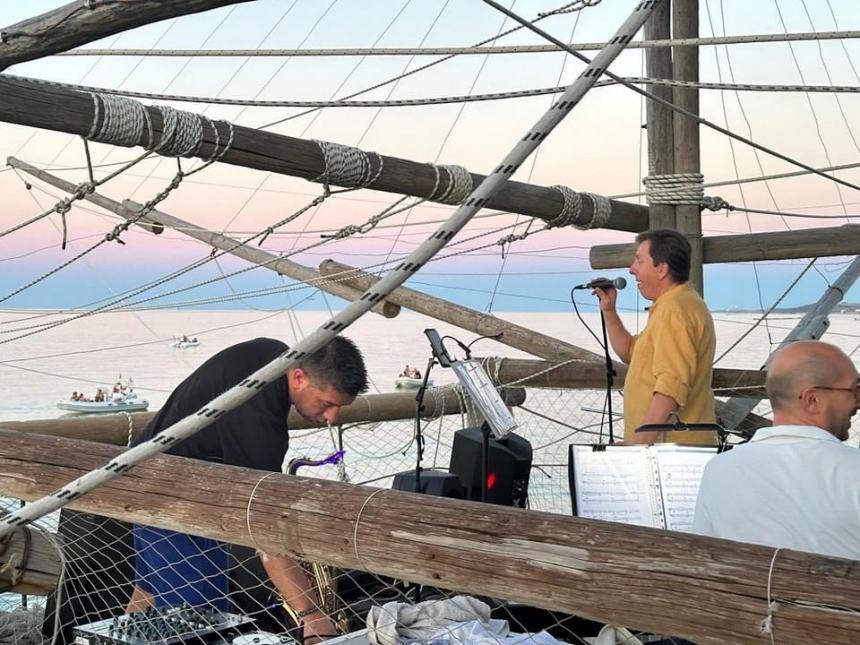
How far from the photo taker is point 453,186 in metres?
3.97

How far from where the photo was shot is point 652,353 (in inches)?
144

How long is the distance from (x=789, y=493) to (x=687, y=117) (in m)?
3.00

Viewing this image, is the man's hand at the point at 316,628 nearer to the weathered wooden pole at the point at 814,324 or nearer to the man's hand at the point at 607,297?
the man's hand at the point at 607,297

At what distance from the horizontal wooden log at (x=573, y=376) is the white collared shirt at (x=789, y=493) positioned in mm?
2693

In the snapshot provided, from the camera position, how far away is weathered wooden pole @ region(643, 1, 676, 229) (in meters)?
4.80

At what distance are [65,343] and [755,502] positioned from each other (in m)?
43.8

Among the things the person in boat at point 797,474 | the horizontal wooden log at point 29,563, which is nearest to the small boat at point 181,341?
the horizontal wooden log at point 29,563

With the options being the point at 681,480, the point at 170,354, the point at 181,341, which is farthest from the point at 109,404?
the point at 170,354

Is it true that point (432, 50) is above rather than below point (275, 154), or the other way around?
above

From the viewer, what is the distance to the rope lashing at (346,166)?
3492 mm

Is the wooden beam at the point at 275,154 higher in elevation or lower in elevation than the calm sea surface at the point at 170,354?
higher

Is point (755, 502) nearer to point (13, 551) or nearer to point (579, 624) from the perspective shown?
point (579, 624)

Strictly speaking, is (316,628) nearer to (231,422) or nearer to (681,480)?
(231,422)

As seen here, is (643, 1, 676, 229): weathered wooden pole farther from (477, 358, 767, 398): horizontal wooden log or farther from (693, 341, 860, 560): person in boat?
(693, 341, 860, 560): person in boat
